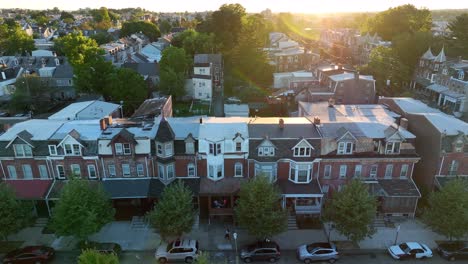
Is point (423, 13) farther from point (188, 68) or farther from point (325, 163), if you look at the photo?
point (325, 163)

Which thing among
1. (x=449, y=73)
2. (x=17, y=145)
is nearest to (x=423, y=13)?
(x=449, y=73)

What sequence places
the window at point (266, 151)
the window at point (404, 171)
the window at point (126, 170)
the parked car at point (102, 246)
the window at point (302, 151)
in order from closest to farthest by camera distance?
the parked car at point (102, 246), the window at point (302, 151), the window at point (266, 151), the window at point (126, 170), the window at point (404, 171)

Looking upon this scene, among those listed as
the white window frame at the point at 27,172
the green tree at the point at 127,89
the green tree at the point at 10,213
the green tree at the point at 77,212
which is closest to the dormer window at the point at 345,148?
the green tree at the point at 77,212

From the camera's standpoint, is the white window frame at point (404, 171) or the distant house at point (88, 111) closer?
the white window frame at point (404, 171)

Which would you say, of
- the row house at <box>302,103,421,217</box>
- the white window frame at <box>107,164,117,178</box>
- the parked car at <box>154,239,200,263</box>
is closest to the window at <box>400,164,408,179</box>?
the row house at <box>302,103,421,217</box>

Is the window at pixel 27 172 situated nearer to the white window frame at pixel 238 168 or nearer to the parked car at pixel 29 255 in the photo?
the parked car at pixel 29 255

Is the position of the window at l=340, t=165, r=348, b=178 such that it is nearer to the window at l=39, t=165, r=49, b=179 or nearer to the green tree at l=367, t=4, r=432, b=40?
the window at l=39, t=165, r=49, b=179
